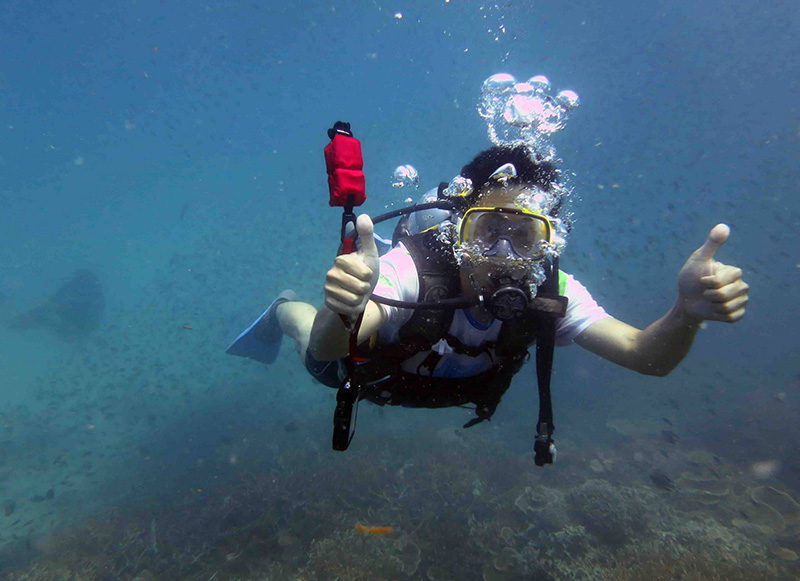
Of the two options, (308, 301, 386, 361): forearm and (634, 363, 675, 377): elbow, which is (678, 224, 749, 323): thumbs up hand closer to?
(634, 363, 675, 377): elbow

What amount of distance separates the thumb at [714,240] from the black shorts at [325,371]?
3.00m

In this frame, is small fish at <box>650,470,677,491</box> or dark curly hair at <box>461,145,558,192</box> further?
small fish at <box>650,470,677,491</box>

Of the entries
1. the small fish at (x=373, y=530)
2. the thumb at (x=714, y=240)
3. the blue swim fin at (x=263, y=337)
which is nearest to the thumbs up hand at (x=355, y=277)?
the thumb at (x=714, y=240)

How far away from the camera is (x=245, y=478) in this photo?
9.35 m

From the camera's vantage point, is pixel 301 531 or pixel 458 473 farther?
pixel 458 473

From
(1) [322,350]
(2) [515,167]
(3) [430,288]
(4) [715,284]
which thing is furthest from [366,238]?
(2) [515,167]

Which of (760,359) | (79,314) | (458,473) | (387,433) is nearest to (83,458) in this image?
(387,433)

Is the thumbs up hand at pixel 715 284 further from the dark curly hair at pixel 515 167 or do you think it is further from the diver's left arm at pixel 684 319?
the dark curly hair at pixel 515 167

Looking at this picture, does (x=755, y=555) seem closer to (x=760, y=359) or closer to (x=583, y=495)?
(x=583, y=495)

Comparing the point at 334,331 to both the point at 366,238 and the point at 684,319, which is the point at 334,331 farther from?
the point at 684,319

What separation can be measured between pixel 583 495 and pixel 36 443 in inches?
625

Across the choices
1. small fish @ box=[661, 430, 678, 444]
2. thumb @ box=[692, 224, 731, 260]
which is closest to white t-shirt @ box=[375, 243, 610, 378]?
thumb @ box=[692, 224, 731, 260]

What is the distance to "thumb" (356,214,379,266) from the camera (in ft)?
5.80

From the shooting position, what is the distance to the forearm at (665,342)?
2.49m
